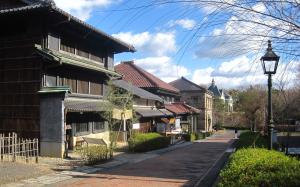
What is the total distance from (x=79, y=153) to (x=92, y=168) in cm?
557

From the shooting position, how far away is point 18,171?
54.7ft

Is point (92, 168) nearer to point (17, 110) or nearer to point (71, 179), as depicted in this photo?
point (71, 179)

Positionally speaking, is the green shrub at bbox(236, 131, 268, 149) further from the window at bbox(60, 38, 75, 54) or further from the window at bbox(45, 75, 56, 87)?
the window at bbox(60, 38, 75, 54)

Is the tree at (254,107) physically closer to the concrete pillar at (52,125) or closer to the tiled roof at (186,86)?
the tiled roof at (186,86)

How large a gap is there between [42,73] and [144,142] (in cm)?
882

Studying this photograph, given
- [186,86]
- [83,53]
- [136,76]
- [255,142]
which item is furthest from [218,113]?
[255,142]

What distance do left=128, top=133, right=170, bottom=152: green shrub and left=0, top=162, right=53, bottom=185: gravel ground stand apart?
9703mm

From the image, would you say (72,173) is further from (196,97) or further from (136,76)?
(196,97)

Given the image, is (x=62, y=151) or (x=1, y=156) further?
(x=62, y=151)

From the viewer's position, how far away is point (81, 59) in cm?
2716

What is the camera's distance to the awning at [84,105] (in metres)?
23.6

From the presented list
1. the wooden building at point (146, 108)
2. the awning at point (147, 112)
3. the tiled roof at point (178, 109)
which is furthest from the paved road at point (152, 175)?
the tiled roof at point (178, 109)

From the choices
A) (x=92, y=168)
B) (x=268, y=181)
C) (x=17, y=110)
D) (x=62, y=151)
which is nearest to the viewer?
(x=268, y=181)

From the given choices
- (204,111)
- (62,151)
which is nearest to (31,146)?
(62,151)
